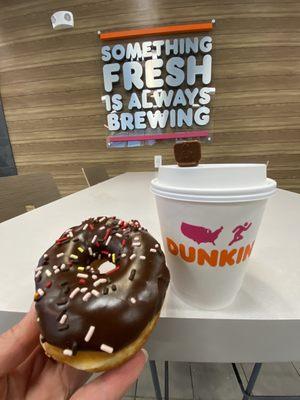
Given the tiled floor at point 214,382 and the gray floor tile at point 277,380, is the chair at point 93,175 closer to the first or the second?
the tiled floor at point 214,382

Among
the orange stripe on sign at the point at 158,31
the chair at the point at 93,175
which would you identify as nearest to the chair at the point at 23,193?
the chair at the point at 93,175

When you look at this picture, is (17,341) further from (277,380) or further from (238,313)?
(277,380)

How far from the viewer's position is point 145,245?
36 centimetres

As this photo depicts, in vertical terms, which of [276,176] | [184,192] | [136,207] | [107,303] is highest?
[184,192]

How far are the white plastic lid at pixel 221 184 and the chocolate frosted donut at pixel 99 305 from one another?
0.11 meters

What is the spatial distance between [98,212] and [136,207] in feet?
0.55

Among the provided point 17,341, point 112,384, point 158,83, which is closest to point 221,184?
point 112,384

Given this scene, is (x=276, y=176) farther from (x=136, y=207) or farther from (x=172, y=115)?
(x=136, y=207)

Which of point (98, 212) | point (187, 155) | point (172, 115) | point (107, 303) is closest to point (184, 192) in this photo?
point (187, 155)

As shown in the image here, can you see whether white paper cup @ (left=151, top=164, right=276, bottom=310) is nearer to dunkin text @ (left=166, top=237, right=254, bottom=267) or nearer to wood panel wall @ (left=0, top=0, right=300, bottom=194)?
dunkin text @ (left=166, top=237, right=254, bottom=267)

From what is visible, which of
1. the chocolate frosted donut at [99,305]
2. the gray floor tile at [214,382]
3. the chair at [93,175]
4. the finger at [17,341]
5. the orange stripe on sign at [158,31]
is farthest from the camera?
the orange stripe on sign at [158,31]

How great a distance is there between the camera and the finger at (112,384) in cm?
32

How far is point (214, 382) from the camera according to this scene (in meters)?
1.14

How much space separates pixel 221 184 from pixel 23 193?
126 centimetres
